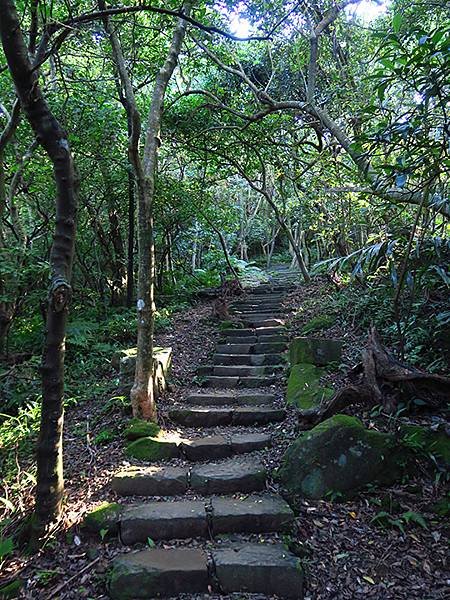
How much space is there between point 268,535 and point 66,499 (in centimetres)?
159

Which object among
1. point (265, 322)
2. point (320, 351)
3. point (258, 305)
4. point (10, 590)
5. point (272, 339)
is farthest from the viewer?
point (258, 305)

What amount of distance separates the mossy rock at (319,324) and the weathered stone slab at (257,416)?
219 cm

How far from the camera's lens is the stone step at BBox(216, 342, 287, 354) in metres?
6.59

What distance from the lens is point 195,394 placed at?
5219 mm

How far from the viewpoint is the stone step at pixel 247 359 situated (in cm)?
630

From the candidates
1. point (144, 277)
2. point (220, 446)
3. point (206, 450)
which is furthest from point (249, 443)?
point (144, 277)

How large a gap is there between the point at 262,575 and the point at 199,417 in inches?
82.4

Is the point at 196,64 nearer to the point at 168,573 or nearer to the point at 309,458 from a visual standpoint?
the point at 309,458

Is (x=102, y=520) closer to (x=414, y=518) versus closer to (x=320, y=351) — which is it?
(x=414, y=518)

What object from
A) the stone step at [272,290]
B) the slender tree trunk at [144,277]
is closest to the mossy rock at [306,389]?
the slender tree trunk at [144,277]

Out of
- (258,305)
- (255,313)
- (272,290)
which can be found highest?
(272,290)

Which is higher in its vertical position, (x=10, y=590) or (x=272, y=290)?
(x=272, y=290)

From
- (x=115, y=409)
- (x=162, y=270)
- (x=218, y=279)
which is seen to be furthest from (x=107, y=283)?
(x=115, y=409)

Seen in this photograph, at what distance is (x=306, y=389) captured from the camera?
4.64 m
